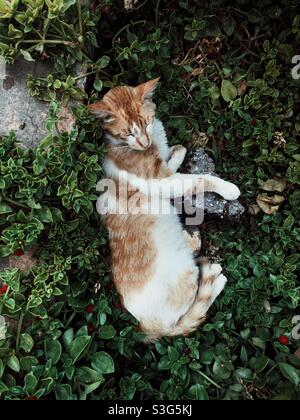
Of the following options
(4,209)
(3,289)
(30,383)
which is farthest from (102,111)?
(30,383)

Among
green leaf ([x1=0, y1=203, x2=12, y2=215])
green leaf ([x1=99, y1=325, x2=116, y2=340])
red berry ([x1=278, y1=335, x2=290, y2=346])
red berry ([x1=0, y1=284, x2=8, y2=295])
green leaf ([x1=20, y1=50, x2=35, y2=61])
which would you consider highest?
green leaf ([x1=20, y1=50, x2=35, y2=61])

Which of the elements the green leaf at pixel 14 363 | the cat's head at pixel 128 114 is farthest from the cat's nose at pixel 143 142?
the green leaf at pixel 14 363

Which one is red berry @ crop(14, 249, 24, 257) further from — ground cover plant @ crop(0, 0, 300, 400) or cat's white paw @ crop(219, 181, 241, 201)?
cat's white paw @ crop(219, 181, 241, 201)

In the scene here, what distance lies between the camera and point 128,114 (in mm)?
1808

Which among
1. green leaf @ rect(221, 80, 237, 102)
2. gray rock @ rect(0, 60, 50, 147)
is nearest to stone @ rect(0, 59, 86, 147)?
gray rock @ rect(0, 60, 50, 147)

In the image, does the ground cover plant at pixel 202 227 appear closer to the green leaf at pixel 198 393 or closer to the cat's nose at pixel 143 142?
the green leaf at pixel 198 393

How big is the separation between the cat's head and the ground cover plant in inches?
2.6

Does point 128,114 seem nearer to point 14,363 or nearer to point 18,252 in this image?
point 18,252

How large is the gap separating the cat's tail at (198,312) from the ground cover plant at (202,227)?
0.13 feet

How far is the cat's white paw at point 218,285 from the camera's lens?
6.51 ft

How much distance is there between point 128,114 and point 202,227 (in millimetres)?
581

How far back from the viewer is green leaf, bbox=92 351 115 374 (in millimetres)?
1837
